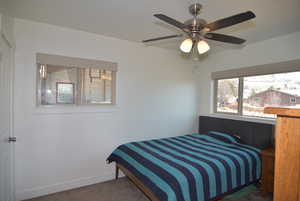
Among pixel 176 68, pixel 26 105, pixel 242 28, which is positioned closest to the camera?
pixel 26 105

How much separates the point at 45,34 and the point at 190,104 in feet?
10.6

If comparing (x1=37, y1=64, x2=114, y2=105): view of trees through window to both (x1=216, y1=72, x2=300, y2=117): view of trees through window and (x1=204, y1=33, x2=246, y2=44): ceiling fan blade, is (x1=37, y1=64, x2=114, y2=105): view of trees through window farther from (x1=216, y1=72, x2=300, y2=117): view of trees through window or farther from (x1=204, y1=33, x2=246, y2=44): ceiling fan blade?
(x1=216, y1=72, x2=300, y2=117): view of trees through window

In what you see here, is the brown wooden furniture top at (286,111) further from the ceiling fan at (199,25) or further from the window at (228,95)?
the window at (228,95)

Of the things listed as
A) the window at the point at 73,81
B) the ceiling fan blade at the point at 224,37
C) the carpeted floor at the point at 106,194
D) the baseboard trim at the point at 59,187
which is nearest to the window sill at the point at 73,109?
the window at the point at 73,81

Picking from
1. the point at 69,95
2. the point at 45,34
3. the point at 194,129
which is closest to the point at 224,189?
the point at 194,129

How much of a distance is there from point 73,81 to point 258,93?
3459mm

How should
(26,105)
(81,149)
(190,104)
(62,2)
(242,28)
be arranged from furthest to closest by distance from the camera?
1. (190,104)
2. (81,149)
3. (242,28)
4. (26,105)
5. (62,2)

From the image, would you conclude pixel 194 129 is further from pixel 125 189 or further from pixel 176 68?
pixel 125 189

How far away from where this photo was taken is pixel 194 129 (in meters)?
4.14

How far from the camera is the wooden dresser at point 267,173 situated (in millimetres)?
2426

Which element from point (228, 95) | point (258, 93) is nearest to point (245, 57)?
point (258, 93)

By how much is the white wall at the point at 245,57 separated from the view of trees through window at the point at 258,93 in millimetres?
278

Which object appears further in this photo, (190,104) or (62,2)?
(190,104)

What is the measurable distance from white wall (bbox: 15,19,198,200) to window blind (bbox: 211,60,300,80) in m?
0.88
